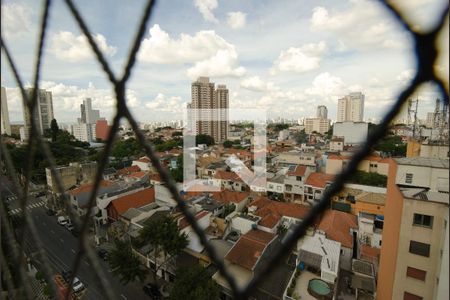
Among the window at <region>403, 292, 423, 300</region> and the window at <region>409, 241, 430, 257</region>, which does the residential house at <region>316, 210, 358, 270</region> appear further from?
the window at <region>409, 241, 430, 257</region>

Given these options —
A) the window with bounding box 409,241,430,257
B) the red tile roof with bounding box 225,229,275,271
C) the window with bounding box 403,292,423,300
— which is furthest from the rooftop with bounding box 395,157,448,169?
the red tile roof with bounding box 225,229,275,271

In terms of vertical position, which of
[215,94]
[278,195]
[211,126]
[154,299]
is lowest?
[154,299]

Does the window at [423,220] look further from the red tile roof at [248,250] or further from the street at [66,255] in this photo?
the street at [66,255]

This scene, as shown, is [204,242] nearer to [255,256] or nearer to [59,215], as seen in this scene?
[255,256]

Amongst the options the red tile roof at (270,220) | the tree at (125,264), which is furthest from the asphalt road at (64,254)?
the red tile roof at (270,220)

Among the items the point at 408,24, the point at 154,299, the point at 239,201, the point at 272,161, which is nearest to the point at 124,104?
the point at 408,24

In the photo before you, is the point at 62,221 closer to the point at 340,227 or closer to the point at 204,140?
the point at 340,227
